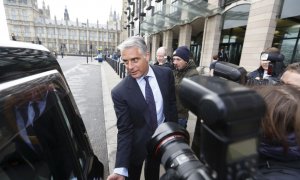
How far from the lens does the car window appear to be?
2.79 ft

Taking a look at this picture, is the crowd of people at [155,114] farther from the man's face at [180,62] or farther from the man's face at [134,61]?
the man's face at [180,62]

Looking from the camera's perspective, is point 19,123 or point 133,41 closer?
point 19,123

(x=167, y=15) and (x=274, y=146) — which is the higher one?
(x=167, y=15)

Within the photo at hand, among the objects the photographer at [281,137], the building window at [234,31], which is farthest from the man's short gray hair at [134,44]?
the building window at [234,31]

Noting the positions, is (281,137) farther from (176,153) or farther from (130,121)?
(130,121)

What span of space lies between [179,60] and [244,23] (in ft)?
24.9

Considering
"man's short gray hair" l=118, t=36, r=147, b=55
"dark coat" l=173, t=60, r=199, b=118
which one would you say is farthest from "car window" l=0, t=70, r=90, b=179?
"dark coat" l=173, t=60, r=199, b=118

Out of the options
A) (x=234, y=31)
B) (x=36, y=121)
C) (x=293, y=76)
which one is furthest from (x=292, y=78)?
(x=234, y=31)

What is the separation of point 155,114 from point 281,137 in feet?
3.67

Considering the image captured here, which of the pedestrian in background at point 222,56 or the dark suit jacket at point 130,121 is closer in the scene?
the dark suit jacket at point 130,121

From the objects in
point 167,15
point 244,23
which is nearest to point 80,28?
point 167,15

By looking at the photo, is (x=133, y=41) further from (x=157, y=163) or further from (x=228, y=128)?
(x=228, y=128)

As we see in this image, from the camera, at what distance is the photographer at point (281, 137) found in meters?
0.74

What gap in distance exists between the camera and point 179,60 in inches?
119
